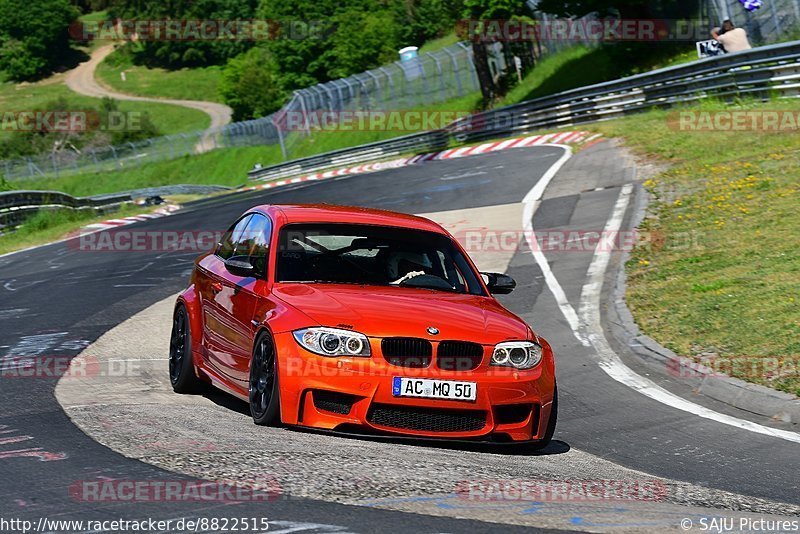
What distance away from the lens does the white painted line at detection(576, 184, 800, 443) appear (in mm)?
8914

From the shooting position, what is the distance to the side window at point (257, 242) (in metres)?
8.73

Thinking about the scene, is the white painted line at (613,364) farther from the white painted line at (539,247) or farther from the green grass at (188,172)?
the green grass at (188,172)

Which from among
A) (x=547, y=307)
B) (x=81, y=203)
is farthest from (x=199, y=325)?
(x=81, y=203)

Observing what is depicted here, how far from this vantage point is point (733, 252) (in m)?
14.6

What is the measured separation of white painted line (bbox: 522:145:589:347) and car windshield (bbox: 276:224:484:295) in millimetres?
3515

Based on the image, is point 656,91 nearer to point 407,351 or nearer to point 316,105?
point 407,351

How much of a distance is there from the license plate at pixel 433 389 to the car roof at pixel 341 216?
1.94 metres

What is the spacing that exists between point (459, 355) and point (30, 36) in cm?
14012

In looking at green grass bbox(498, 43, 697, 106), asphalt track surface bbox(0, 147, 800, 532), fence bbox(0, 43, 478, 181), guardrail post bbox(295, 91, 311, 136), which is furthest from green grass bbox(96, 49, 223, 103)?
asphalt track surface bbox(0, 147, 800, 532)

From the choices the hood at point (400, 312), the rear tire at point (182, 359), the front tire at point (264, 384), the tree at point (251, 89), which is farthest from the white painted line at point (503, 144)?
the tree at point (251, 89)

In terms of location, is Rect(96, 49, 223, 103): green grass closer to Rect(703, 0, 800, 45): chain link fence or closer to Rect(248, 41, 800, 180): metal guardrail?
Rect(248, 41, 800, 180): metal guardrail

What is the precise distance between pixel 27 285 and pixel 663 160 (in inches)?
475

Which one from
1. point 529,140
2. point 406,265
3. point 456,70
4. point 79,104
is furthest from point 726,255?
point 79,104

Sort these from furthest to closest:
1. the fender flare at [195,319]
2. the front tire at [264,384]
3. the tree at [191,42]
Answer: the tree at [191,42], the fender flare at [195,319], the front tire at [264,384]
